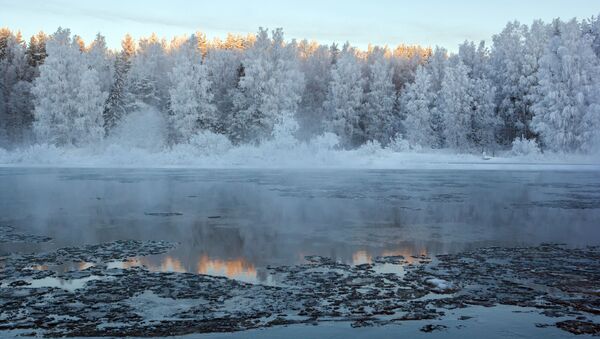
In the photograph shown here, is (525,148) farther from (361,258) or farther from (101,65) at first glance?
(101,65)

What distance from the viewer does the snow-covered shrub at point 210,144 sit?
56.1 meters

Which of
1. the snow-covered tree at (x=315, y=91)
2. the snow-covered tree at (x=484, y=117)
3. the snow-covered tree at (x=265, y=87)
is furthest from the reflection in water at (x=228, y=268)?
the snow-covered tree at (x=315, y=91)

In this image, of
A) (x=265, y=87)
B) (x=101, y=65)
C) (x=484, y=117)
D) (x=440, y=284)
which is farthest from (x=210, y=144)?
(x=440, y=284)

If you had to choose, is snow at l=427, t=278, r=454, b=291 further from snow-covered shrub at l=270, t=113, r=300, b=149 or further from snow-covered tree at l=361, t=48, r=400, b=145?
snow-covered tree at l=361, t=48, r=400, b=145

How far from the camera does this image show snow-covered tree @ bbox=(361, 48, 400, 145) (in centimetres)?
7400

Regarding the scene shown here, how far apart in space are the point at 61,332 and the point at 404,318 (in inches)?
179

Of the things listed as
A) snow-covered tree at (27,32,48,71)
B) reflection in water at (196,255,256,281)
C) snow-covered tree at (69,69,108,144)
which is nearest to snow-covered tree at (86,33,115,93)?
snow-covered tree at (27,32,48,71)

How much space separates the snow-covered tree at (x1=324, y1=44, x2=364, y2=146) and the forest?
0.14 m

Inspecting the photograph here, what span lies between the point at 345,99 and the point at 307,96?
9141 mm

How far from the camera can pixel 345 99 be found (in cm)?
7156

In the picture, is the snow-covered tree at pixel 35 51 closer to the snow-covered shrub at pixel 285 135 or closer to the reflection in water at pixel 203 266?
the snow-covered shrub at pixel 285 135

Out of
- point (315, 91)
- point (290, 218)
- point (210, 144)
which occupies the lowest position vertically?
point (290, 218)

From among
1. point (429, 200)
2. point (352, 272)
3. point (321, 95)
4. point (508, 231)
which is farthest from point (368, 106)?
point (352, 272)

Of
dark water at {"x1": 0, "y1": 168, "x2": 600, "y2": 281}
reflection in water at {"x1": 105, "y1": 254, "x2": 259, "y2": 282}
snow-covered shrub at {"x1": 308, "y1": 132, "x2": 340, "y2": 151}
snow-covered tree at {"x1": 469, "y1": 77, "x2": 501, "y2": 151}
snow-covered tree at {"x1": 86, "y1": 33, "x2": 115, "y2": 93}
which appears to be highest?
snow-covered tree at {"x1": 86, "y1": 33, "x2": 115, "y2": 93}
